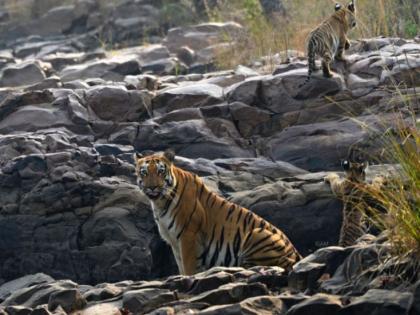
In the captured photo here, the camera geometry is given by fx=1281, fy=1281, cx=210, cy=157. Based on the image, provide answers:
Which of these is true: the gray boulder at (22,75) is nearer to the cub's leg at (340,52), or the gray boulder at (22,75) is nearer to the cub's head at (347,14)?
the cub's head at (347,14)

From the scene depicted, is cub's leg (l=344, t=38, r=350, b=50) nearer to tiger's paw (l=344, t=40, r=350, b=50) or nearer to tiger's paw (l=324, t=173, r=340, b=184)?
tiger's paw (l=344, t=40, r=350, b=50)

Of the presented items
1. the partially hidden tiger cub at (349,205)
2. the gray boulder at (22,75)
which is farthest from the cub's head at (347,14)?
the gray boulder at (22,75)

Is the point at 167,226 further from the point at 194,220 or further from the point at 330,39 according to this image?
the point at 330,39

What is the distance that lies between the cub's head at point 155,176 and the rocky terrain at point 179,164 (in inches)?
40.1

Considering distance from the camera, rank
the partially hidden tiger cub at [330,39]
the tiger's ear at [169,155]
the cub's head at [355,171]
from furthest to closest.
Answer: the partially hidden tiger cub at [330,39]
the cub's head at [355,171]
the tiger's ear at [169,155]

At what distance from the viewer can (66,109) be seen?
17188 millimetres

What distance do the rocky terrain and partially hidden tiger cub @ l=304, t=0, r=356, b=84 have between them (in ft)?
0.66

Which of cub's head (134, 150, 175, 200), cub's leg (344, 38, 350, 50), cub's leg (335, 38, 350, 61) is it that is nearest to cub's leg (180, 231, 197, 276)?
cub's head (134, 150, 175, 200)

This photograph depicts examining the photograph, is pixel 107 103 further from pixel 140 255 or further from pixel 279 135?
pixel 140 255

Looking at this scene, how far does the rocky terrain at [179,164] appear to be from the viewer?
30.9 feet

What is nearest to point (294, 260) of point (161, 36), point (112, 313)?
point (112, 313)

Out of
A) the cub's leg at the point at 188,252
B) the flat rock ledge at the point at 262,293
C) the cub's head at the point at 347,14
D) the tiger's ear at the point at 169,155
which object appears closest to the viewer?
the flat rock ledge at the point at 262,293

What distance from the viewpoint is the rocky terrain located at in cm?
941

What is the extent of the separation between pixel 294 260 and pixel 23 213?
150 inches
